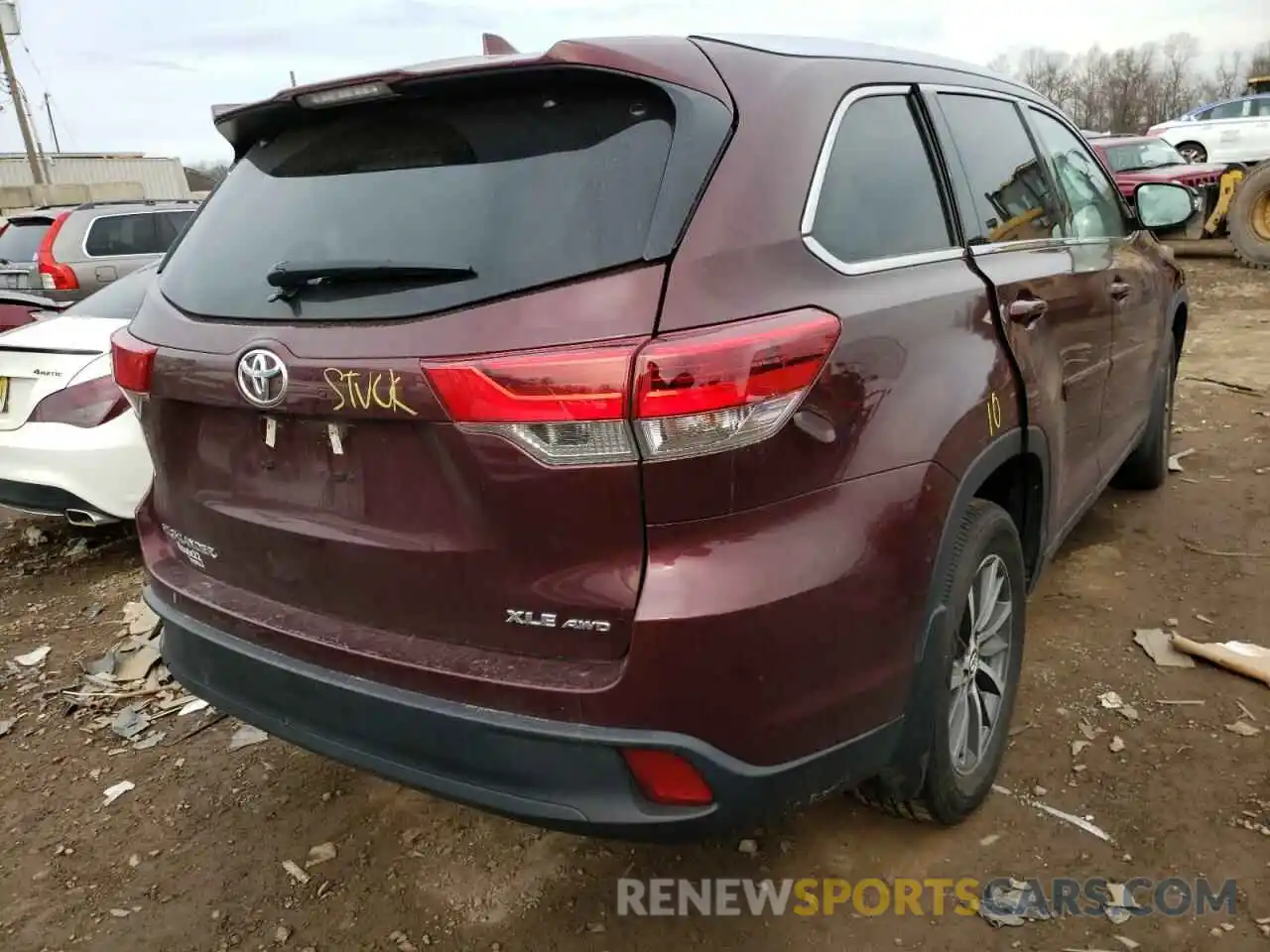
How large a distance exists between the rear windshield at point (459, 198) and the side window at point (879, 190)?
1.38 ft

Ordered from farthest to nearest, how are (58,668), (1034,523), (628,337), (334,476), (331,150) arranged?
1. (58,668)
2. (1034,523)
3. (331,150)
4. (334,476)
5. (628,337)

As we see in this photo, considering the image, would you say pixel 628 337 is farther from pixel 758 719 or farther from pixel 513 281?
pixel 758 719

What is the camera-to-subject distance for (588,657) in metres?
1.78

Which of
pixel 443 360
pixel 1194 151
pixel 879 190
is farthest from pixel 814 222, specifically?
pixel 1194 151

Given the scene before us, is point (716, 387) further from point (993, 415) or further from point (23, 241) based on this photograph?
point (23, 241)

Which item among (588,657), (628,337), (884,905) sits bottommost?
(884,905)

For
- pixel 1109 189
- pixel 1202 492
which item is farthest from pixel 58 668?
pixel 1202 492

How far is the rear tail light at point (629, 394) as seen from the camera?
5.41ft

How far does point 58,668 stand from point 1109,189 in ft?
14.5

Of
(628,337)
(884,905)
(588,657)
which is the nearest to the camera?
(628,337)

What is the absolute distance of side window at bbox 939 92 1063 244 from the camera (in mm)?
2646

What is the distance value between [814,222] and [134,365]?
152 cm

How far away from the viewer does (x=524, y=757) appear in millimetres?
1822

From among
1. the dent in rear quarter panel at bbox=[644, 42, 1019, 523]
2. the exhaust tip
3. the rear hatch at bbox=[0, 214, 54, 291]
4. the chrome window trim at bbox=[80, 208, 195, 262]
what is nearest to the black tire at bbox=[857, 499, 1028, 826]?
the dent in rear quarter panel at bbox=[644, 42, 1019, 523]
